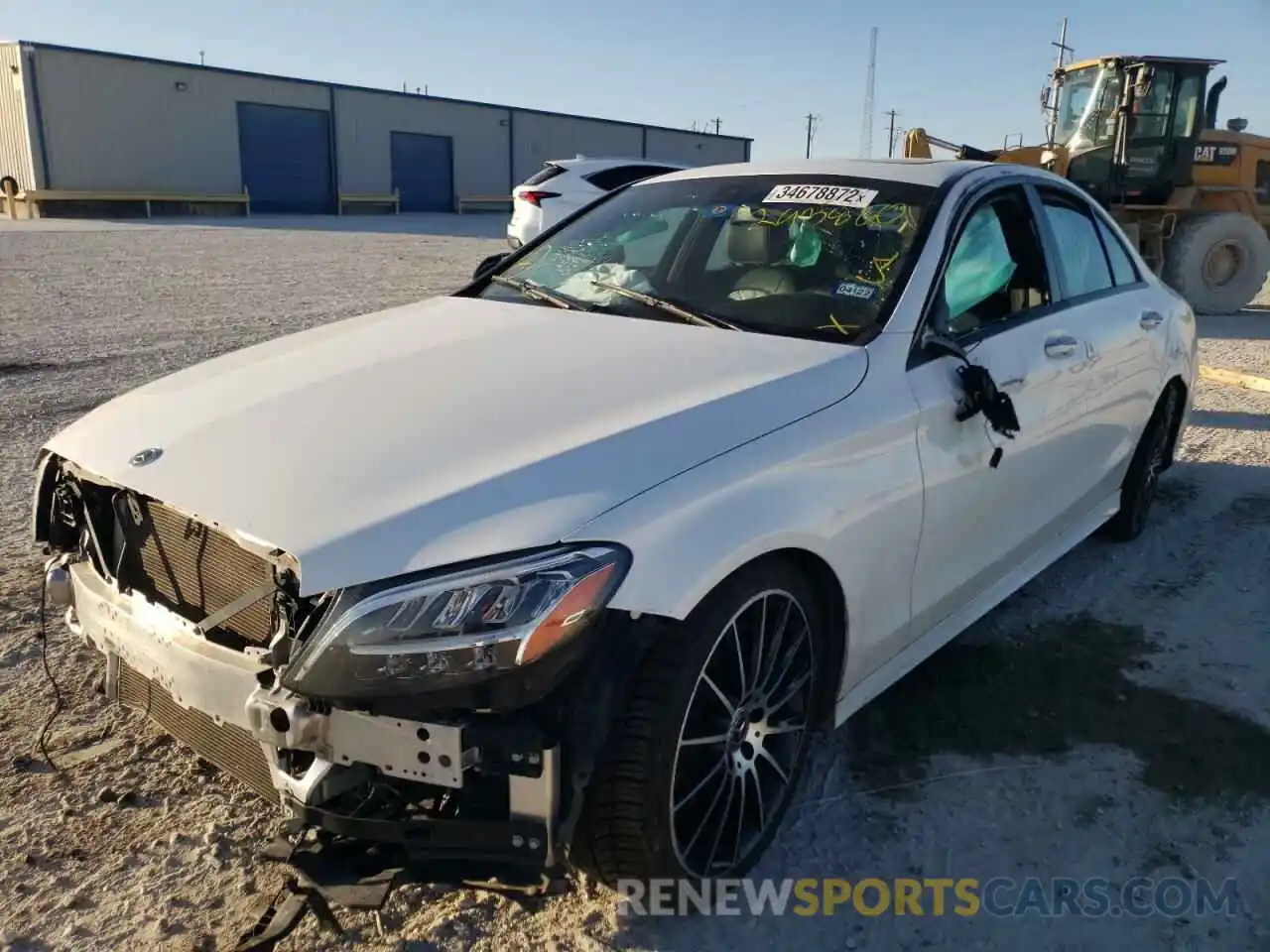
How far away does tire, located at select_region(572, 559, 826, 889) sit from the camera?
2.09 m

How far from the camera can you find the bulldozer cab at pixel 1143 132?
1244cm

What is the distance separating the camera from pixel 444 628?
191 cm

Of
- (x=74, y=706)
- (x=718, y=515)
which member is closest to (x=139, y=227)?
(x=74, y=706)

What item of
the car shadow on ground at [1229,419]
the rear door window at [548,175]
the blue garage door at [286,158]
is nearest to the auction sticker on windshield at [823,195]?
the car shadow on ground at [1229,419]

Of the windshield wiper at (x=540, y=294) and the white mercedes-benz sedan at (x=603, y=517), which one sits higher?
the windshield wiper at (x=540, y=294)

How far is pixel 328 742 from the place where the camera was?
77.8 inches

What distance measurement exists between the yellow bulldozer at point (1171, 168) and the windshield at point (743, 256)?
31.5 feet

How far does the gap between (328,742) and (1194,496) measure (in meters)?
4.94

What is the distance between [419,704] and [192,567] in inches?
28.6

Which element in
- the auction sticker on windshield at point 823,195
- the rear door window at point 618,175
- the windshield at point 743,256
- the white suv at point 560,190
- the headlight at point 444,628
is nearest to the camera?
the headlight at point 444,628

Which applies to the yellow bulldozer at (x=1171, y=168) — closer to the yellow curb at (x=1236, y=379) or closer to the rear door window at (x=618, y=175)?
the rear door window at (x=618, y=175)

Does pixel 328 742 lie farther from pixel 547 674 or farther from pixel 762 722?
pixel 762 722

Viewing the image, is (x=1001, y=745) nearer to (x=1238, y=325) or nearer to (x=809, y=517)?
(x=809, y=517)

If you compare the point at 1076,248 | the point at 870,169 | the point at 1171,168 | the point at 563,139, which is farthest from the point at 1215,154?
the point at 563,139
